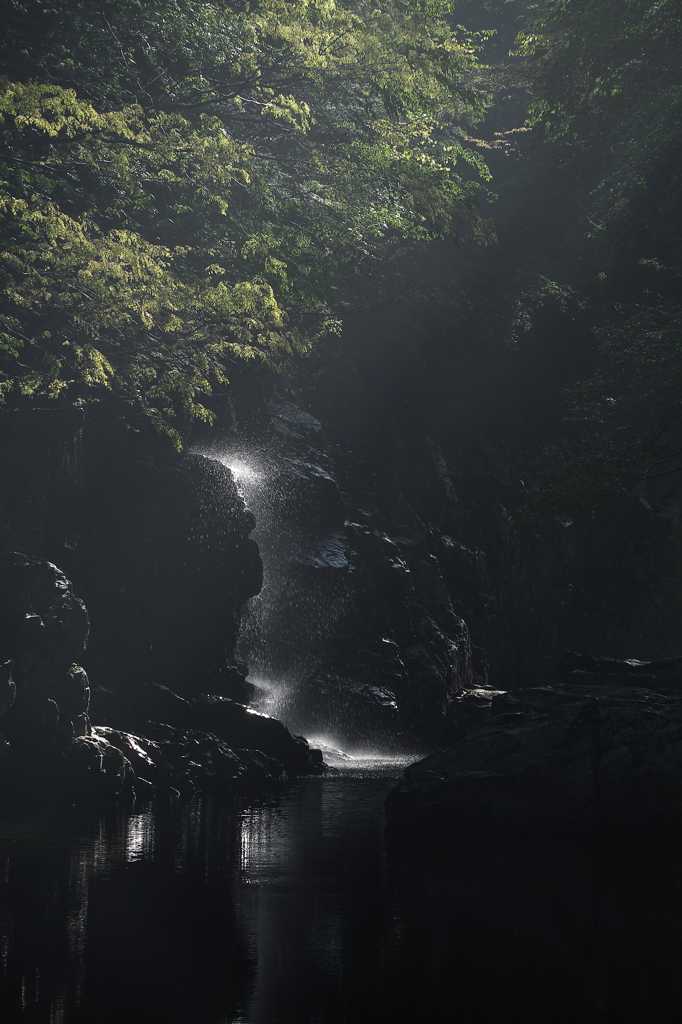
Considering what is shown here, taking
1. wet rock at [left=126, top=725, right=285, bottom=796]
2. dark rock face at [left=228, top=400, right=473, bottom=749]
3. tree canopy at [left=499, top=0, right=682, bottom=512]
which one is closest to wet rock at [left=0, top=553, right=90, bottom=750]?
wet rock at [left=126, top=725, right=285, bottom=796]

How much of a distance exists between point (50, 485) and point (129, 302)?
5021 mm

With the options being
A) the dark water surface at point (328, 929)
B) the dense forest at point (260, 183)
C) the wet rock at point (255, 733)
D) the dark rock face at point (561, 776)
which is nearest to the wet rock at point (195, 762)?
the wet rock at point (255, 733)

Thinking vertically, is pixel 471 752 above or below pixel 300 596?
below

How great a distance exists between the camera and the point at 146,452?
66.1ft

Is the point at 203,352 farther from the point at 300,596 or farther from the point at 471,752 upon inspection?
the point at 471,752

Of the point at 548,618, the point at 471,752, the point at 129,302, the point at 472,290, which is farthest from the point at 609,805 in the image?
the point at 472,290

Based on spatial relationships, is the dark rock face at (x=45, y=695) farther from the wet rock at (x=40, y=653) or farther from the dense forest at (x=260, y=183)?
the dense forest at (x=260, y=183)

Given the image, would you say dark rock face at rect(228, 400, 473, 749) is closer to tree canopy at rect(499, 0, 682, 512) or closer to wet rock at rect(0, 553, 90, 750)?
tree canopy at rect(499, 0, 682, 512)

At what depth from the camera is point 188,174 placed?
16.4 meters

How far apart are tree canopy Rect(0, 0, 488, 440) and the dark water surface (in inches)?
355

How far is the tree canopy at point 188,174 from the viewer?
1449 cm

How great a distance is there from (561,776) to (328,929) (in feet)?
15.6

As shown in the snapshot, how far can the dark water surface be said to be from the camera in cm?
501

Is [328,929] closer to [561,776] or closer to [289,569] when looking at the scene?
[561,776]
